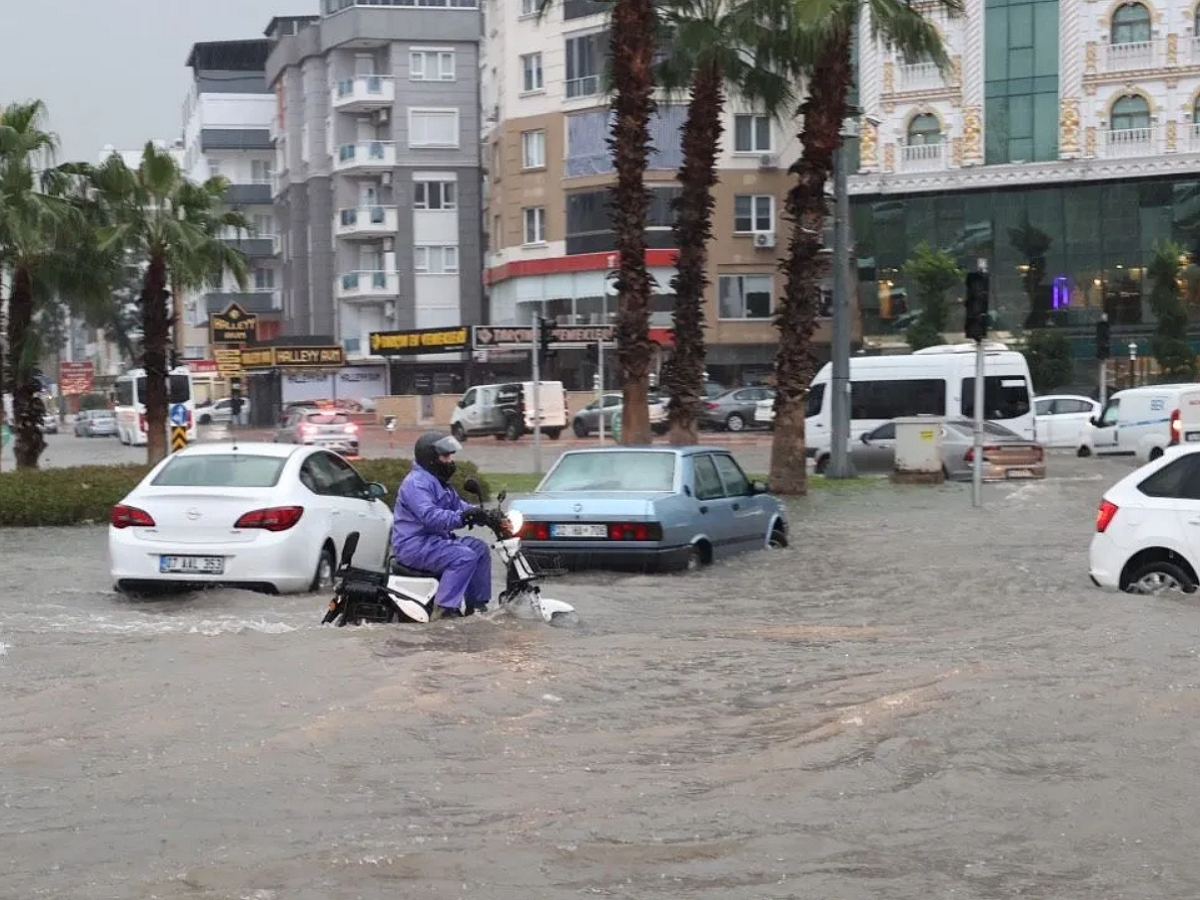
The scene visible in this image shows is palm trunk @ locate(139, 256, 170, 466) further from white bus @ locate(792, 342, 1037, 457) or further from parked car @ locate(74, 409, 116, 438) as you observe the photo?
parked car @ locate(74, 409, 116, 438)

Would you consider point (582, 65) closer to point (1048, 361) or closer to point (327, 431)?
Answer: point (1048, 361)

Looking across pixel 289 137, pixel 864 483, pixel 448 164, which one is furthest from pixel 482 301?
pixel 864 483

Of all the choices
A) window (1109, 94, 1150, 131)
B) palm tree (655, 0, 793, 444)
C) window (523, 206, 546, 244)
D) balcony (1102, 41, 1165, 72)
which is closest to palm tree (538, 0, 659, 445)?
palm tree (655, 0, 793, 444)

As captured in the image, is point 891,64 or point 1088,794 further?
point 891,64

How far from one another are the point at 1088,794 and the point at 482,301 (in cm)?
7370

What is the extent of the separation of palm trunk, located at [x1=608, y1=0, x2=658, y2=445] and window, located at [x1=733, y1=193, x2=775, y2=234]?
38.4m

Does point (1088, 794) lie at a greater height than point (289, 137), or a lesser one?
lesser

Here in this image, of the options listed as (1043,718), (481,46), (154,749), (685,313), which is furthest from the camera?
(481,46)

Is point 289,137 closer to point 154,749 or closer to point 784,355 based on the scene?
point 784,355

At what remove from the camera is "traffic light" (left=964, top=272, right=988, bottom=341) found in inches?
1089

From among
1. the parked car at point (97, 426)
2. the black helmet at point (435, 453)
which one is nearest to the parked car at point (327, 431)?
the parked car at point (97, 426)

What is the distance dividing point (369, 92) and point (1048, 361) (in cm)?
3227

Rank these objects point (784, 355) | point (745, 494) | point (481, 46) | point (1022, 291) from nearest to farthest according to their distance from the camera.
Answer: point (745, 494) < point (784, 355) < point (1022, 291) < point (481, 46)

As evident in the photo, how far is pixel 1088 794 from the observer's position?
833cm
